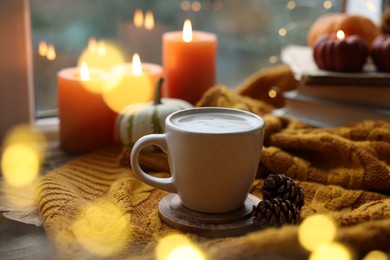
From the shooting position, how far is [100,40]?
112 cm

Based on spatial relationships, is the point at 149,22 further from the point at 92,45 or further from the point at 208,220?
the point at 208,220

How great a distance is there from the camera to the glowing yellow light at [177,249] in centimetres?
53

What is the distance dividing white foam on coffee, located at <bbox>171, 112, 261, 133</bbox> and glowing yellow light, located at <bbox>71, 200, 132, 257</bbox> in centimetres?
13

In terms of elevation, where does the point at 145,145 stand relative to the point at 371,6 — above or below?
below

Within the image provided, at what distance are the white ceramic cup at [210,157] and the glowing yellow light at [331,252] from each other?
14cm

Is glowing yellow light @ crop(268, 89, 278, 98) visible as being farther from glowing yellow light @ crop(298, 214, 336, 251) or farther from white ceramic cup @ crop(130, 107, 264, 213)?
glowing yellow light @ crop(298, 214, 336, 251)

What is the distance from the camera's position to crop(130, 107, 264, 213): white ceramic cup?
59 centimetres

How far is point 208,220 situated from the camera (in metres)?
0.62

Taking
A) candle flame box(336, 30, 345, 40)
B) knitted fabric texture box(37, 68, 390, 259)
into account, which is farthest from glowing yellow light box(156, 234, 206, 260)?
candle flame box(336, 30, 345, 40)

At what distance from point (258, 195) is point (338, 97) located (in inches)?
11.9

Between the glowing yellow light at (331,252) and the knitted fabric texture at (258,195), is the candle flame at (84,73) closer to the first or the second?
the knitted fabric texture at (258,195)

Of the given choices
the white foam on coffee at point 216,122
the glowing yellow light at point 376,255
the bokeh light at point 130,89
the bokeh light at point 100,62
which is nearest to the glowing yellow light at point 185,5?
the bokeh light at point 100,62

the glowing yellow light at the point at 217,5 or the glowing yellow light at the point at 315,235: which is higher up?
the glowing yellow light at the point at 217,5

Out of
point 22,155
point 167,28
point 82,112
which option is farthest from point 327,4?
point 22,155
